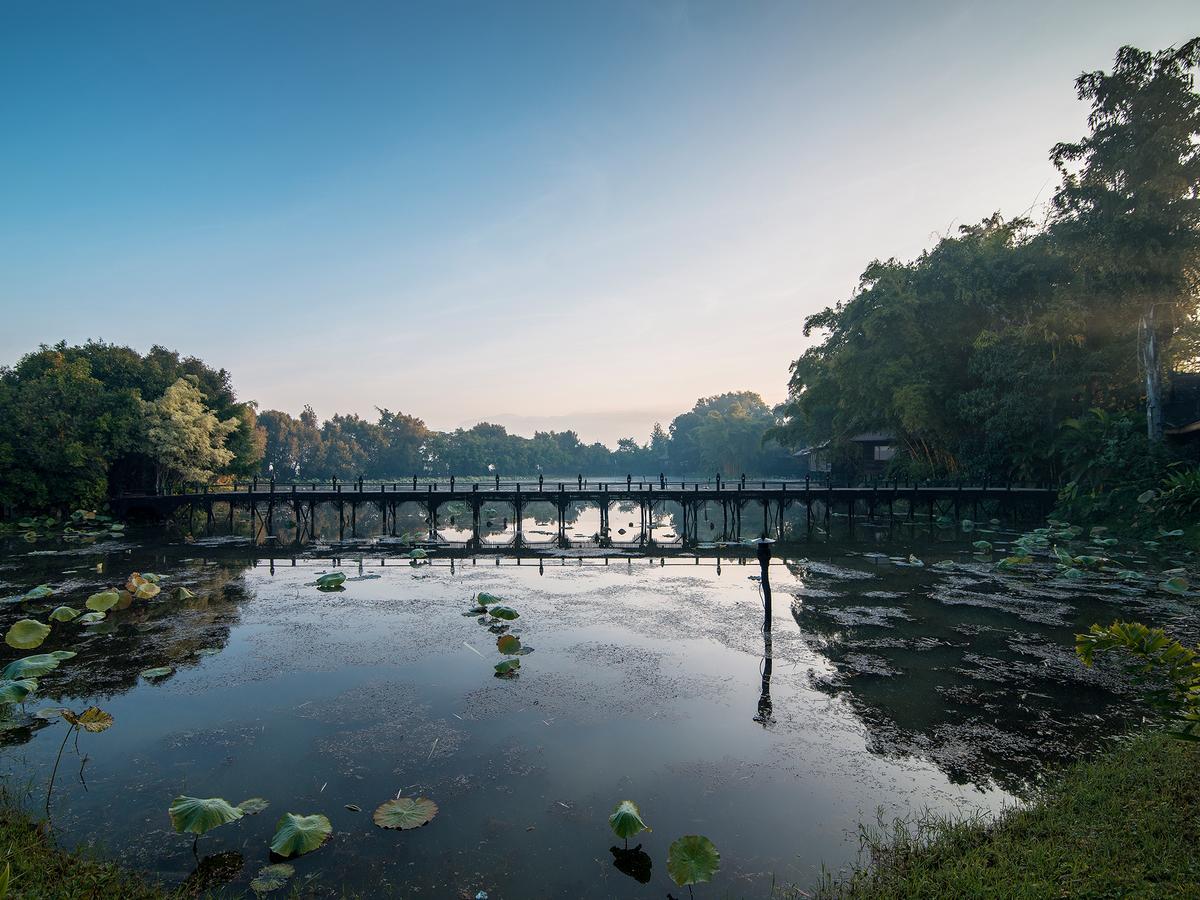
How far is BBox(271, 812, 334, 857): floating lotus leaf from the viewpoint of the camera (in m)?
5.55

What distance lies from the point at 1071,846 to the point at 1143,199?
2954 centimetres

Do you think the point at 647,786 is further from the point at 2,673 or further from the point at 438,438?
the point at 438,438

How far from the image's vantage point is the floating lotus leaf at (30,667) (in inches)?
376

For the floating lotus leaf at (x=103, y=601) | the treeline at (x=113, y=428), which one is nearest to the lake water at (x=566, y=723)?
the floating lotus leaf at (x=103, y=601)

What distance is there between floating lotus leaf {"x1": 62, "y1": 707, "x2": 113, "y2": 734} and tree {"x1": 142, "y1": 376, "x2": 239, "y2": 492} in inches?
1359

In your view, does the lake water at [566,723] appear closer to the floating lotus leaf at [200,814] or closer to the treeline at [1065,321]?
the floating lotus leaf at [200,814]

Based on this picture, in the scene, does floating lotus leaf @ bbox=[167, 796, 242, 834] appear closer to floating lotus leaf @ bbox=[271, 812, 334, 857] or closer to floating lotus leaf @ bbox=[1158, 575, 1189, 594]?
floating lotus leaf @ bbox=[271, 812, 334, 857]

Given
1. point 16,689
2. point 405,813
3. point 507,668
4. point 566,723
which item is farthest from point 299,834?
point 16,689

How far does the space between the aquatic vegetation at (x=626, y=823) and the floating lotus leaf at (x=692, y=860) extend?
0.55 meters

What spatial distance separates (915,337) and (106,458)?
48430 millimetres

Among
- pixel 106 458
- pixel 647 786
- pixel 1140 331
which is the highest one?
pixel 1140 331

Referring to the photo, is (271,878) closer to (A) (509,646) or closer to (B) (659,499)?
(A) (509,646)

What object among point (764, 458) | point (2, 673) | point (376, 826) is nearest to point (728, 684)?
point (376, 826)

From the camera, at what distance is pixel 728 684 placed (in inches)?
393
